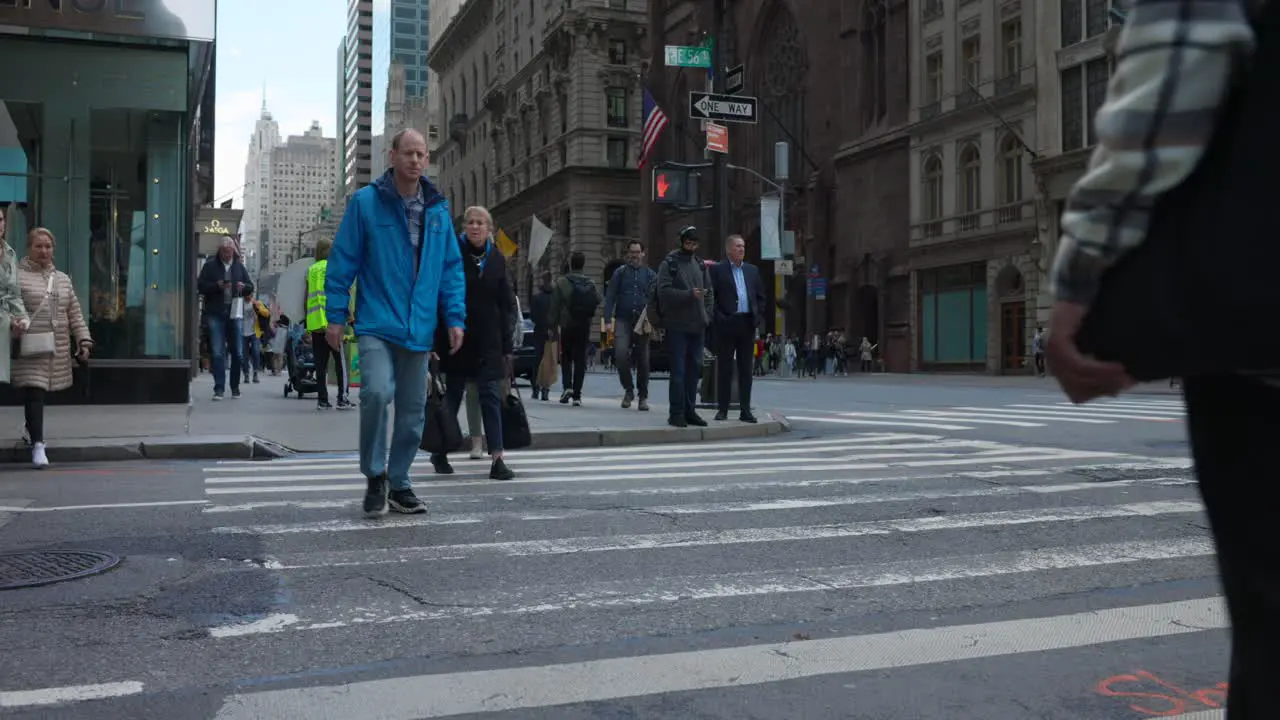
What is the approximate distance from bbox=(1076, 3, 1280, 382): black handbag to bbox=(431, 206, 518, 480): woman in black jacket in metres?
6.90

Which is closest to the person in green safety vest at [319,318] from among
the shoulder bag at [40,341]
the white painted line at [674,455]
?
the shoulder bag at [40,341]

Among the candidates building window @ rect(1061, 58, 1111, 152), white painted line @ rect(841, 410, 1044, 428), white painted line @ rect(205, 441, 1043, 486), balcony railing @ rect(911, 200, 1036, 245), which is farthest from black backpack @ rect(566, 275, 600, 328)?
balcony railing @ rect(911, 200, 1036, 245)

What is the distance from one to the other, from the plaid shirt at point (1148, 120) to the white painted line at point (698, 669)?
6.84 feet

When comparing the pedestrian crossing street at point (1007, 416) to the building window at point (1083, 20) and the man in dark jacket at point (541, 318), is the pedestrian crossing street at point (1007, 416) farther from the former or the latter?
the building window at point (1083, 20)

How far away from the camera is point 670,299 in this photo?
12594 millimetres

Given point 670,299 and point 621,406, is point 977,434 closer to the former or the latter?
point 670,299

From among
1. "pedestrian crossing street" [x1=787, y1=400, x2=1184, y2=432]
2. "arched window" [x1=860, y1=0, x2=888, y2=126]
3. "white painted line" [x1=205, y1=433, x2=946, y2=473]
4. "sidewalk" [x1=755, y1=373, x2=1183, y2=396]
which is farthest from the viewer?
"arched window" [x1=860, y1=0, x2=888, y2=126]

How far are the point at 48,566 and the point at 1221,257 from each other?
4.99m

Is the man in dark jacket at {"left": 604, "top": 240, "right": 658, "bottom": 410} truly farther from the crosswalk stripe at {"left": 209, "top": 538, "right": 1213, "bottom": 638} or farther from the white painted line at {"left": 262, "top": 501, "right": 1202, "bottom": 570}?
the crosswalk stripe at {"left": 209, "top": 538, "right": 1213, "bottom": 638}

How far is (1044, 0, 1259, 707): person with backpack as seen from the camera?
173cm

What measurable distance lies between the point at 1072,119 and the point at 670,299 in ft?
93.1

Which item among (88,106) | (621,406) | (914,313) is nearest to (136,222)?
(88,106)

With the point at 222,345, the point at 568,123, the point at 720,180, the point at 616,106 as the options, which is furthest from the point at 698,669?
the point at 568,123

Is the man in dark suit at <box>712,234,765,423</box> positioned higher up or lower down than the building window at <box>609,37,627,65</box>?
lower down
